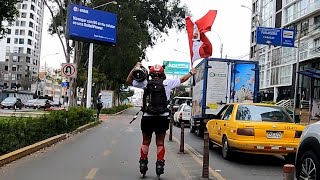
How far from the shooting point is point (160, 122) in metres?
7.99

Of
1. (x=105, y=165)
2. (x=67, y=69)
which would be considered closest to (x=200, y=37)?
(x=105, y=165)

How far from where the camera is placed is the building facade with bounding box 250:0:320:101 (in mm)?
51188

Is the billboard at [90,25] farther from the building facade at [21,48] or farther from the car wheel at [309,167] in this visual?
the building facade at [21,48]

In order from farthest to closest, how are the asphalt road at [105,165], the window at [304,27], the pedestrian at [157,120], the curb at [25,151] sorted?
the window at [304,27] < the curb at [25,151] < the asphalt road at [105,165] < the pedestrian at [157,120]

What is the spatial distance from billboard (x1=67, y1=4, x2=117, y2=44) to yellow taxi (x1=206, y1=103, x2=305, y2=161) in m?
16.0

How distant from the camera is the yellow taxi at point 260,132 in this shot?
10.4 meters

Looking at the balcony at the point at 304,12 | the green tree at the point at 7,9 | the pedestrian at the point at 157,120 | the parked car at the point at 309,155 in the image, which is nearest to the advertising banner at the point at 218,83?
the green tree at the point at 7,9

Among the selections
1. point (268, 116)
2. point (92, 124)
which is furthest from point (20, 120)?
point (92, 124)

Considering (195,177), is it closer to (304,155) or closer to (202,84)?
(304,155)

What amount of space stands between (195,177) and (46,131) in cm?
718

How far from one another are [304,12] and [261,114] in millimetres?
46663

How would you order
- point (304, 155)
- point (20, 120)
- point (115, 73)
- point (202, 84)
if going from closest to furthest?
point (304, 155), point (20, 120), point (202, 84), point (115, 73)

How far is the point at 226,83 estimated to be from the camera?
667 inches

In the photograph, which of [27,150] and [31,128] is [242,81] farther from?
[27,150]
